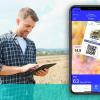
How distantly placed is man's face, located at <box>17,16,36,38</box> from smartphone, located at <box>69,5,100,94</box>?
17 centimetres

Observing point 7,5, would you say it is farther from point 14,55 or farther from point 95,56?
point 95,56

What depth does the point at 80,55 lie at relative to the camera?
5.03 feet

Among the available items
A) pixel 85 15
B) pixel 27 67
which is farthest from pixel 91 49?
pixel 27 67

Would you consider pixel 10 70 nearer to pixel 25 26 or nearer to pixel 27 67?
Answer: pixel 27 67

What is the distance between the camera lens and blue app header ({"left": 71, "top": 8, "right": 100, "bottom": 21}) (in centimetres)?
154

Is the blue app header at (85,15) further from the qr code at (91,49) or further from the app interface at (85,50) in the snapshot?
the qr code at (91,49)

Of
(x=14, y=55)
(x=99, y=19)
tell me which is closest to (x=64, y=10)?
(x=99, y=19)

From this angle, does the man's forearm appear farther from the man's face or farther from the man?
the man's face

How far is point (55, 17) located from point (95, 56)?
24 cm

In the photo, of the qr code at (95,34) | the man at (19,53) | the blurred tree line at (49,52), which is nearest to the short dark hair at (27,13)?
the man at (19,53)

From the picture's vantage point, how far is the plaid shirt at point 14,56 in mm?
1521

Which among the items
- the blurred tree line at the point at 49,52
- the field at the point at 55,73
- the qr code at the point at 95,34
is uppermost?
the qr code at the point at 95,34

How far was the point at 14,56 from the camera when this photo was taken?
1.52 m

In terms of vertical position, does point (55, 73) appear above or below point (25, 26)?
below
